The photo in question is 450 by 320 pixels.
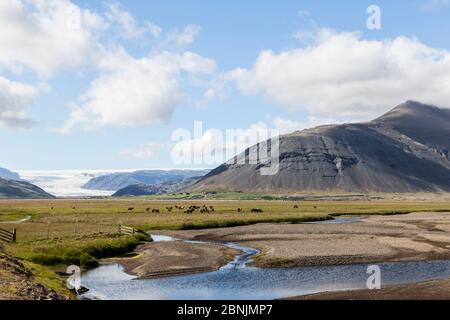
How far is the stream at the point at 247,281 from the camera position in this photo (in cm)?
3750

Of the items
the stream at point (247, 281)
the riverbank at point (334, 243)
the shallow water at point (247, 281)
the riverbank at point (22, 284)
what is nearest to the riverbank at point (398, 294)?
the stream at point (247, 281)

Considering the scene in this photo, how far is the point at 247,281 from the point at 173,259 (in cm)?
1446

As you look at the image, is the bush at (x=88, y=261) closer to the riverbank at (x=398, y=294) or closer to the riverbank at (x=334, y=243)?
the riverbank at (x=334, y=243)

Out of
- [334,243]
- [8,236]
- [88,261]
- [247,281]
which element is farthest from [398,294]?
[8,236]

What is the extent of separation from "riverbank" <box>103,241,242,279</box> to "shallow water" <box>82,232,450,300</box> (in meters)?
1.72

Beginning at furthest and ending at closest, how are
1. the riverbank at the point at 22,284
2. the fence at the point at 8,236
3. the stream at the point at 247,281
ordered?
the fence at the point at 8,236
the stream at the point at 247,281
the riverbank at the point at 22,284

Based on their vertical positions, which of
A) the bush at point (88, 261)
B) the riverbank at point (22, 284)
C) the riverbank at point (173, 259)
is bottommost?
the riverbank at point (173, 259)

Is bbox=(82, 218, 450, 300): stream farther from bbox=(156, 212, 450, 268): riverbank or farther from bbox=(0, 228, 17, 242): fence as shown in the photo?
bbox=(0, 228, 17, 242): fence

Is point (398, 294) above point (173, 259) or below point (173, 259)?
above

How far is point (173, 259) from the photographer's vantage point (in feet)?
180

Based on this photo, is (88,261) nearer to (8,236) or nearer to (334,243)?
(8,236)

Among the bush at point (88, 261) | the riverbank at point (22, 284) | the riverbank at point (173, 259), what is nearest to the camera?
the riverbank at point (22, 284)

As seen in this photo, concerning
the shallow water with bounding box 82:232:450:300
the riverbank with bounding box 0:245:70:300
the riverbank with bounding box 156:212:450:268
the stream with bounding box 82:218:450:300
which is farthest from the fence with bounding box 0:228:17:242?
the riverbank with bounding box 156:212:450:268
